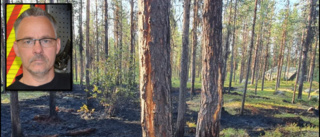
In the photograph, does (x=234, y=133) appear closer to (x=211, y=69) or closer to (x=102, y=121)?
(x=211, y=69)

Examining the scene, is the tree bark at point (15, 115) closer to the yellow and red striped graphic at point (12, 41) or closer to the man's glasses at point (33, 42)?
the yellow and red striped graphic at point (12, 41)

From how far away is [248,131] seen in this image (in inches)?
427

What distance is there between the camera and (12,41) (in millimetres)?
3797

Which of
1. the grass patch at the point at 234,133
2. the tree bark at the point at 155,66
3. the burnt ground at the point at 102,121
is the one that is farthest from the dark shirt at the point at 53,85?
the grass patch at the point at 234,133

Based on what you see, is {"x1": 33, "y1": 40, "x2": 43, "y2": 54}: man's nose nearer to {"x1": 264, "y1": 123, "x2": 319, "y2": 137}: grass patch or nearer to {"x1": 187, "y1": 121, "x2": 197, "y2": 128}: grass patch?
{"x1": 187, "y1": 121, "x2": 197, "y2": 128}: grass patch

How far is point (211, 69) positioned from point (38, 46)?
455 cm

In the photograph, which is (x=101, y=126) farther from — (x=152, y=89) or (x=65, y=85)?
(x=152, y=89)

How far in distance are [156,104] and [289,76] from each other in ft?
144

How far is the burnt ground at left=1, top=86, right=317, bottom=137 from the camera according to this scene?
9.46 m

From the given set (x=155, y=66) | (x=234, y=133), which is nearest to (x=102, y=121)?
(x=234, y=133)

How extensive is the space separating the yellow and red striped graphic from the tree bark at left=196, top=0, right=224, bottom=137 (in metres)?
4.38

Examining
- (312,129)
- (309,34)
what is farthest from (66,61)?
(309,34)

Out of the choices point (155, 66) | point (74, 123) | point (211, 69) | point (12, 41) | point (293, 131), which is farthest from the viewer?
point (74, 123)

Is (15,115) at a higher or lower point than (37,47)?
lower
